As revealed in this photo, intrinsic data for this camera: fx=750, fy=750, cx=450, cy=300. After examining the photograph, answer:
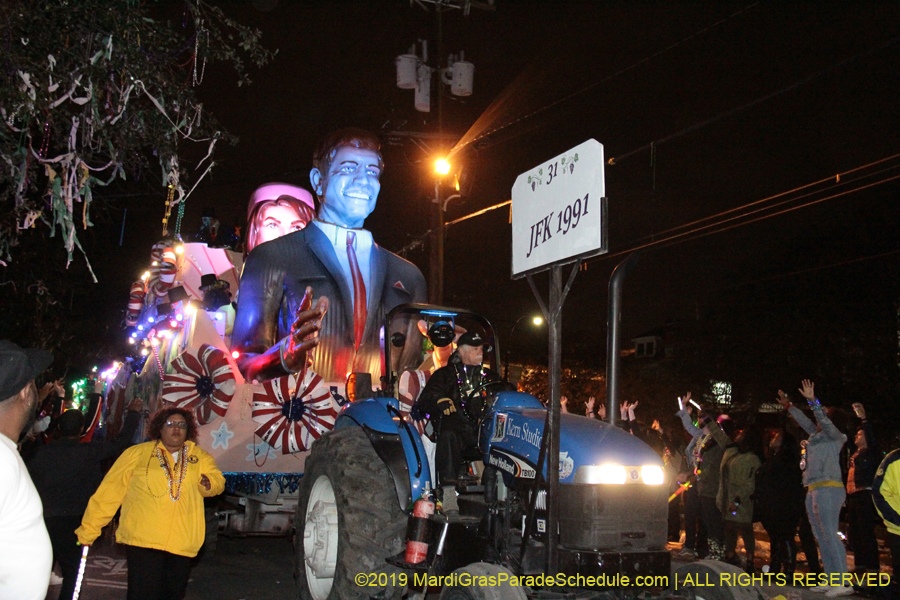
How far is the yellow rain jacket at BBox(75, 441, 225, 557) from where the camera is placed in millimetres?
4926

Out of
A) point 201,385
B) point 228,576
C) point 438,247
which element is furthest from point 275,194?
point 228,576

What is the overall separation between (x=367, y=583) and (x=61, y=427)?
301cm

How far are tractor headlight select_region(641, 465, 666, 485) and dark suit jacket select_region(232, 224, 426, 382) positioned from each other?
17.8ft

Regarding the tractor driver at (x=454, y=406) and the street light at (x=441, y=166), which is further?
the street light at (x=441, y=166)

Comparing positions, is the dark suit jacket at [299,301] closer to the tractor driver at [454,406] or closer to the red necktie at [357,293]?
the red necktie at [357,293]

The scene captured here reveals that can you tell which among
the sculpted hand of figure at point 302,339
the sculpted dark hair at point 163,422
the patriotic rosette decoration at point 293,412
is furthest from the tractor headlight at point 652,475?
the sculpted hand of figure at point 302,339

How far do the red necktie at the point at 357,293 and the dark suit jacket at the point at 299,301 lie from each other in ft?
0.22

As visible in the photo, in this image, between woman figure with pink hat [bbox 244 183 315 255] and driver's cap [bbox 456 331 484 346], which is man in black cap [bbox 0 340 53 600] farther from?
woman figure with pink hat [bbox 244 183 315 255]

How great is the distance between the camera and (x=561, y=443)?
4.67 meters

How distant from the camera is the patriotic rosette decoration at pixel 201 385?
27.4ft

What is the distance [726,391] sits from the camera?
27672mm

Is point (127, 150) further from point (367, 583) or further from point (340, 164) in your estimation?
point (340, 164)

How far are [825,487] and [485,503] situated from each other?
5.05 metres

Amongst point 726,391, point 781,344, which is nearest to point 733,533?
point 781,344
